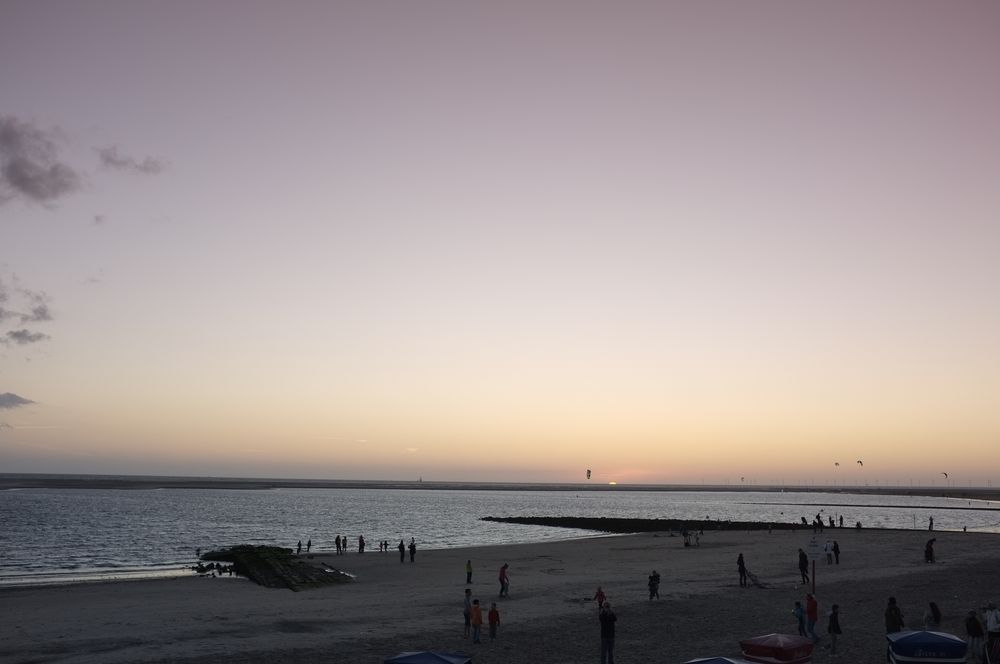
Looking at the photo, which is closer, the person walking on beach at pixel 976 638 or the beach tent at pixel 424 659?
the beach tent at pixel 424 659

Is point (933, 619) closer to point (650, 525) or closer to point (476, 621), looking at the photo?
point (476, 621)

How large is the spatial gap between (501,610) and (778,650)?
15472mm

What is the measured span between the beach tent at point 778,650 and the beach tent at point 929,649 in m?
1.94

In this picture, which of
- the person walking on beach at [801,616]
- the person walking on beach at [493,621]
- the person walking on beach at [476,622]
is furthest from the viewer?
the person walking on beach at [493,621]

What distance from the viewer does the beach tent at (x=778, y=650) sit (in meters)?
17.3

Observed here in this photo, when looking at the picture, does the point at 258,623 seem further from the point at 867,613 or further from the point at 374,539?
the point at 374,539

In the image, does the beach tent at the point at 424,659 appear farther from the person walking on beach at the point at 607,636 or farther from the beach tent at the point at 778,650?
the beach tent at the point at 778,650

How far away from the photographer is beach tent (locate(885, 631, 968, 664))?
16.7 meters

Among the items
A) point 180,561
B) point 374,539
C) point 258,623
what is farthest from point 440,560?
point 374,539

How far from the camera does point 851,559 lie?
4700 centimetres

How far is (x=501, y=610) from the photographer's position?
3089cm

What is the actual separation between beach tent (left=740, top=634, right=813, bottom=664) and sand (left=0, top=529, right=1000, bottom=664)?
16.2 ft

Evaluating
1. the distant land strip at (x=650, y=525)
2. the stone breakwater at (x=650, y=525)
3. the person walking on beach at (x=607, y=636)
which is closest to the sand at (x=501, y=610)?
the person walking on beach at (x=607, y=636)

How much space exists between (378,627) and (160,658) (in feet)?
24.4
